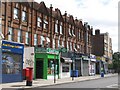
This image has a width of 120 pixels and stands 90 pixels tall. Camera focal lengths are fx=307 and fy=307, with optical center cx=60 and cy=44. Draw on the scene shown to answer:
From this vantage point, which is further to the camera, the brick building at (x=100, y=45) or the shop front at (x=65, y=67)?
the brick building at (x=100, y=45)

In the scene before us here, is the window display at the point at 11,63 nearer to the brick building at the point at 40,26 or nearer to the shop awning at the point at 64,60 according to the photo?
the brick building at the point at 40,26

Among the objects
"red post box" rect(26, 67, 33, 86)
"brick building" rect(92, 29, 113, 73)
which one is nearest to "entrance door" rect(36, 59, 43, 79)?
"red post box" rect(26, 67, 33, 86)

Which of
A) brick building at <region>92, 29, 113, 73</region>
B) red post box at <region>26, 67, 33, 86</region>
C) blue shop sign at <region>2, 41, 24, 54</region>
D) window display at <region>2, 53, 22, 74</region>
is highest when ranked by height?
brick building at <region>92, 29, 113, 73</region>

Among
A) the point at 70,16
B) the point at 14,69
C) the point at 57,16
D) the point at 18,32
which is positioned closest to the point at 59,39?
the point at 57,16

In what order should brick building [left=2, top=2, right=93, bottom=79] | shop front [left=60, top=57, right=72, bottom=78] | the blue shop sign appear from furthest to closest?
shop front [left=60, top=57, right=72, bottom=78]
brick building [left=2, top=2, right=93, bottom=79]
the blue shop sign

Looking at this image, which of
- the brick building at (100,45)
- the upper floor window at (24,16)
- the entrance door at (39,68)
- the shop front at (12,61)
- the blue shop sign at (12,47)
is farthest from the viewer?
the brick building at (100,45)

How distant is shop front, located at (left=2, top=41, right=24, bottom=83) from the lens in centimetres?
3322

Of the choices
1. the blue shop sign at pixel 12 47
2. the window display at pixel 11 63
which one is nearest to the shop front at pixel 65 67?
the window display at pixel 11 63

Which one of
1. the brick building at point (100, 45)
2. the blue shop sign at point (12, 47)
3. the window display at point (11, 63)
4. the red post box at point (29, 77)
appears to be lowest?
the red post box at point (29, 77)

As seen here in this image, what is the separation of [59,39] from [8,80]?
64.4ft

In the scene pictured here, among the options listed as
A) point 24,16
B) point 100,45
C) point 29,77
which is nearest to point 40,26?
point 24,16

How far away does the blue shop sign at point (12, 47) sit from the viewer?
108 feet

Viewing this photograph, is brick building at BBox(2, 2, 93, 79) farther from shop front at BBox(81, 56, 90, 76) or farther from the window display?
the window display

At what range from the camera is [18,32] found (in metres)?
39.6
